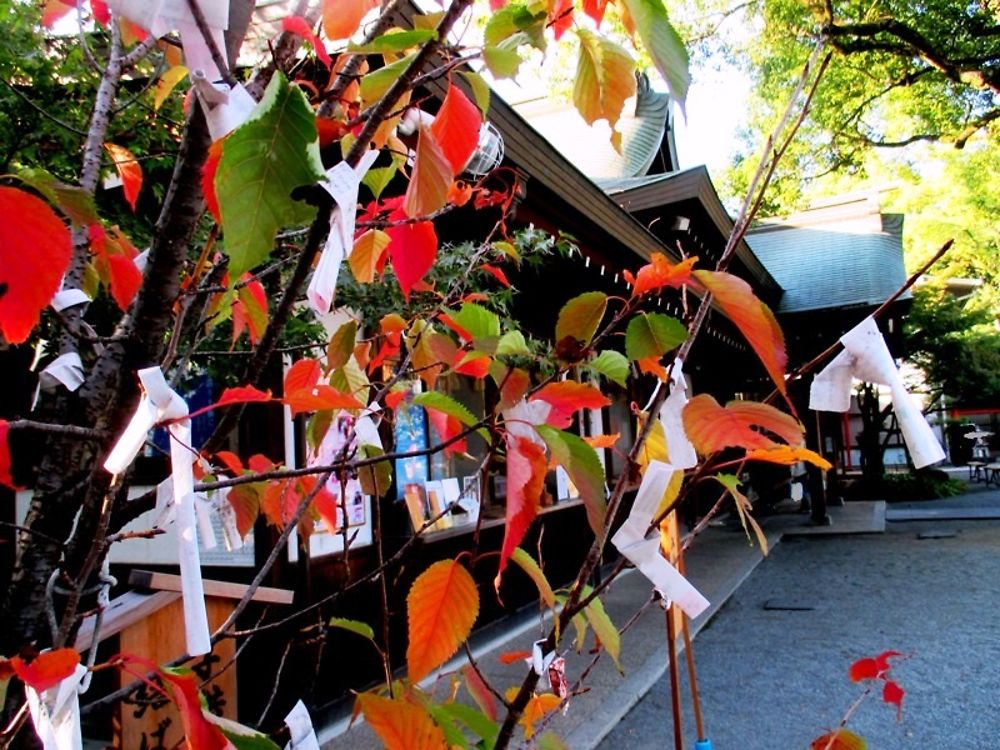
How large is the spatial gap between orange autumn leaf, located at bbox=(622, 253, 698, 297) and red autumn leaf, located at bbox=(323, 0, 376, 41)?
1.48 ft

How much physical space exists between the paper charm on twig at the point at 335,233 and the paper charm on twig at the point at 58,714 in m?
0.45

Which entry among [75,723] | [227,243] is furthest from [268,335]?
[75,723]

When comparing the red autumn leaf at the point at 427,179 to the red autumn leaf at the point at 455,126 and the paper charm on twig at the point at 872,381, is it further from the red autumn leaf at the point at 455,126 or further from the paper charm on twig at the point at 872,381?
the paper charm on twig at the point at 872,381

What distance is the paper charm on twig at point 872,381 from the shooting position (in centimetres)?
77

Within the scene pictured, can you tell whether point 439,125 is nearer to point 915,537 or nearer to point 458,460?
point 458,460

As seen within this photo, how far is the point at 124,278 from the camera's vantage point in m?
1.15

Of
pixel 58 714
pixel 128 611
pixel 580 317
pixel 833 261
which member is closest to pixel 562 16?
pixel 580 317

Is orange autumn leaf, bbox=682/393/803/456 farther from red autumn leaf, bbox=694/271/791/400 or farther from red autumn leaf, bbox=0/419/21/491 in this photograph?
red autumn leaf, bbox=0/419/21/491

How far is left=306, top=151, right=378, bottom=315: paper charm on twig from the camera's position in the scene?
0.61 meters

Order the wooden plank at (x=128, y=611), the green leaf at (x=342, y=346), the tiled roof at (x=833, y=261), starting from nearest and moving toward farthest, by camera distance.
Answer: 1. the green leaf at (x=342, y=346)
2. the wooden plank at (x=128, y=611)
3. the tiled roof at (x=833, y=261)

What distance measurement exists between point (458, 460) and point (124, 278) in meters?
4.69

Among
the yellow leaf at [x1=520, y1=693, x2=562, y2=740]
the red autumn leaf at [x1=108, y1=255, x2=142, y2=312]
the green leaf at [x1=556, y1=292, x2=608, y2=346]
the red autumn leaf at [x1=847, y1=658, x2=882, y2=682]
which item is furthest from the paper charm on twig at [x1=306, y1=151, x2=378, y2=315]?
the red autumn leaf at [x1=847, y1=658, x2=882, y2=682]

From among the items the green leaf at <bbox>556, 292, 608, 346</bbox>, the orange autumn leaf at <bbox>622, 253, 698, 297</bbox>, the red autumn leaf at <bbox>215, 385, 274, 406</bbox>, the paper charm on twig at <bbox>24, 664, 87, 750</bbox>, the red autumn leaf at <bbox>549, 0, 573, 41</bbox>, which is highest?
the red autumn leaf at <bbox>549, 0, 573, 41</bbox>

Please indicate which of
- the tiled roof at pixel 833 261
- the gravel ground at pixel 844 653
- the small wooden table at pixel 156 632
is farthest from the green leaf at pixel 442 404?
the tiled roof at pixel 833 261
